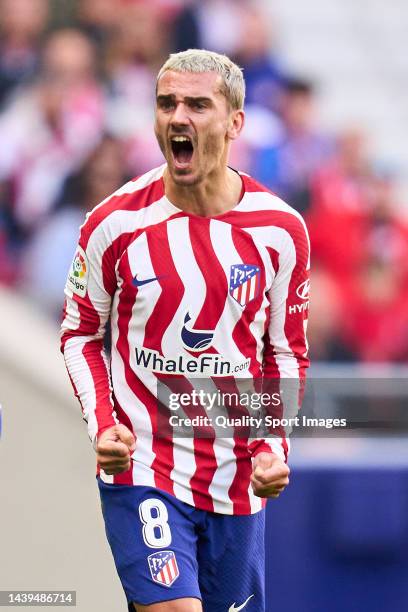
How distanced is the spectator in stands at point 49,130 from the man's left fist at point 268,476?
4149mm

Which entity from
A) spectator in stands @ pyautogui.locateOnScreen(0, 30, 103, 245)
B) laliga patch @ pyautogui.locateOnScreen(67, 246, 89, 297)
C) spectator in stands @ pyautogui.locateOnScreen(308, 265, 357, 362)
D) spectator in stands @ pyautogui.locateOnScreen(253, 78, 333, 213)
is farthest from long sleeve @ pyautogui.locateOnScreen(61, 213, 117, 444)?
spectator in stands @ pyautogui.locateOnScreen(253, 78, 333, 213)

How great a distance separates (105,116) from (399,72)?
16.5 feet

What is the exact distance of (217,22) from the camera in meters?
9.84

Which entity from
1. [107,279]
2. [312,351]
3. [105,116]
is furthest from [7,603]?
[105,116]

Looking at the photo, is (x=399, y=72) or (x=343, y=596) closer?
(x=343, y=596)

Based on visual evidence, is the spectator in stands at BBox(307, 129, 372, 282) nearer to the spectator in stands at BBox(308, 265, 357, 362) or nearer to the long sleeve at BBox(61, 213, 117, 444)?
the spectator in stands at BBox(308, 265, 357, 362)

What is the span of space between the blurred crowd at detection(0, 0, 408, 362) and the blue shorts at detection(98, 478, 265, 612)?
127 inches

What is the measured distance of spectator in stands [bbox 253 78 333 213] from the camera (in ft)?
27.8

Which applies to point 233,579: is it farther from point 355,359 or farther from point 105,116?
point 105,116

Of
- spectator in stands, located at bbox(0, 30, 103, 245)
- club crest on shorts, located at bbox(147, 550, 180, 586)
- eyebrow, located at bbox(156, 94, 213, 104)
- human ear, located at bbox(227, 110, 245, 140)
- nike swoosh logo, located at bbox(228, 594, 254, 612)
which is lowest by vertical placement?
nike swoosh logo, located at bbox(228, 594, 254, 612)

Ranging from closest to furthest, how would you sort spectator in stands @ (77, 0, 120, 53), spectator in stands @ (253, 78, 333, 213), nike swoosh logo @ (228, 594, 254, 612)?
nike swoosh logo @ (228, 594, 254, 612) < spectator in stands @ (253, 78, 333, 213) < spectator in stands @ (77, 0, 120, 53)

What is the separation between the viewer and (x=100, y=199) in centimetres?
764

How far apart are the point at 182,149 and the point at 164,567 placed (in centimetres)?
132
